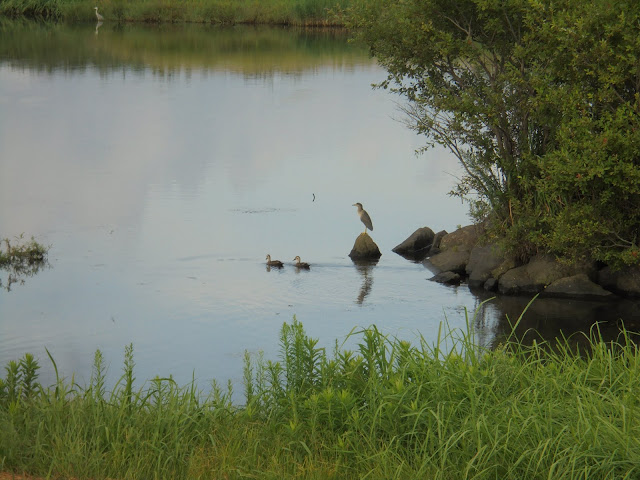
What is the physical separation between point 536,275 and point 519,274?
0.83ft

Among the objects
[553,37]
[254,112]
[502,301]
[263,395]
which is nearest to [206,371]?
[263,395]

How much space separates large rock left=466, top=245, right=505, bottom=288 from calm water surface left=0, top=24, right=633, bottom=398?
497 millimetres

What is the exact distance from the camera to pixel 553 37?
13125 millimetres

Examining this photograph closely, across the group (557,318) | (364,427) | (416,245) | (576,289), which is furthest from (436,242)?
(364,427)

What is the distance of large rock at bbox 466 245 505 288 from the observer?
15.5m

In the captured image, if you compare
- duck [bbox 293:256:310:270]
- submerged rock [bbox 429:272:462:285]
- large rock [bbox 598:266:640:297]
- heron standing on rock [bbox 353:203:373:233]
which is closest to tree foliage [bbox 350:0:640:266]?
large rock [bbox 598:266:640:297]

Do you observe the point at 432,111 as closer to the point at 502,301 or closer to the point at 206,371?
the point at 502,301

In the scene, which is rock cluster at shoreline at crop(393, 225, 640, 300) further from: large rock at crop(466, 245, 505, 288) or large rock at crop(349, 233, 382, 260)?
large rock at crop(349, 233, 382, 260)

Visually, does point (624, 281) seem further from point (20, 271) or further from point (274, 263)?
point (20, 271)

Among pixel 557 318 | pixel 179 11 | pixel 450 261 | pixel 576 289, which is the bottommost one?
pixel 557 318

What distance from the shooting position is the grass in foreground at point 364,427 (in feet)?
19.9

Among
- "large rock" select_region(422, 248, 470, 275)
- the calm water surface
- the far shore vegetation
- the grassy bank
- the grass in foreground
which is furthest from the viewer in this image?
the grassy bank

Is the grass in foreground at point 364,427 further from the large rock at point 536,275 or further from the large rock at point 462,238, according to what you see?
the large rock at point 462,238

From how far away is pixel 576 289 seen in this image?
14734 mm
